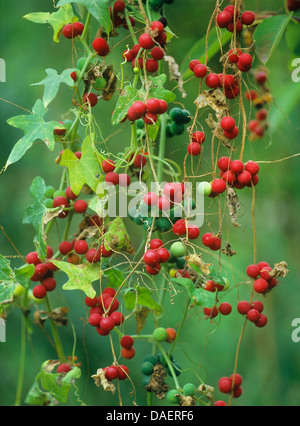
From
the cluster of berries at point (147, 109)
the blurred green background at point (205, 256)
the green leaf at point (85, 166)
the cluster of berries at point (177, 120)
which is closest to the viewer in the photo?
the cluster of berries at point (147, 109)

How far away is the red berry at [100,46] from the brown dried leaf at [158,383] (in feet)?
1.94

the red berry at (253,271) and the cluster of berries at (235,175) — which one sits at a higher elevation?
the cluster of berries at (235,175)

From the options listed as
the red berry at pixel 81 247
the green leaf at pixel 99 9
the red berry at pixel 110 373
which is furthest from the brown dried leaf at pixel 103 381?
the green leaf at pixel 99 9

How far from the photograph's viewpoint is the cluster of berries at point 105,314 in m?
0.86

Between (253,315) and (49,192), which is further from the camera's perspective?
(49,192)

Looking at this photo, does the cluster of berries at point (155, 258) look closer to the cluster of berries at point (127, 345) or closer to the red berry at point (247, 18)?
the cluster of berries at point (127, 345)

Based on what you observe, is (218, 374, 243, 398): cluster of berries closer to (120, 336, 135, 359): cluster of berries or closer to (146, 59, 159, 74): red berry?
(120, 336, 135, 359): cluster of berries

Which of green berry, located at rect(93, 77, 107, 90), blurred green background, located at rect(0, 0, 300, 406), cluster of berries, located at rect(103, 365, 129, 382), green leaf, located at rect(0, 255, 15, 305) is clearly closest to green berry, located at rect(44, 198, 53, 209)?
green leaf, located at rect(0, 255, 15, 305)

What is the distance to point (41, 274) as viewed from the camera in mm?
988

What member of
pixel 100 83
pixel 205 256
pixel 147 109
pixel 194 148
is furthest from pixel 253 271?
pixel 205 256

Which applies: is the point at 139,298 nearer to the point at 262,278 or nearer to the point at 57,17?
the point at 262,278

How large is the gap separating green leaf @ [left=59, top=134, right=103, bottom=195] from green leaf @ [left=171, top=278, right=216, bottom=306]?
0.24 metres

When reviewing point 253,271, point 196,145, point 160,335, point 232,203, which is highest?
point 196,145

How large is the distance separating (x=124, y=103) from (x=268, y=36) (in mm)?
303
